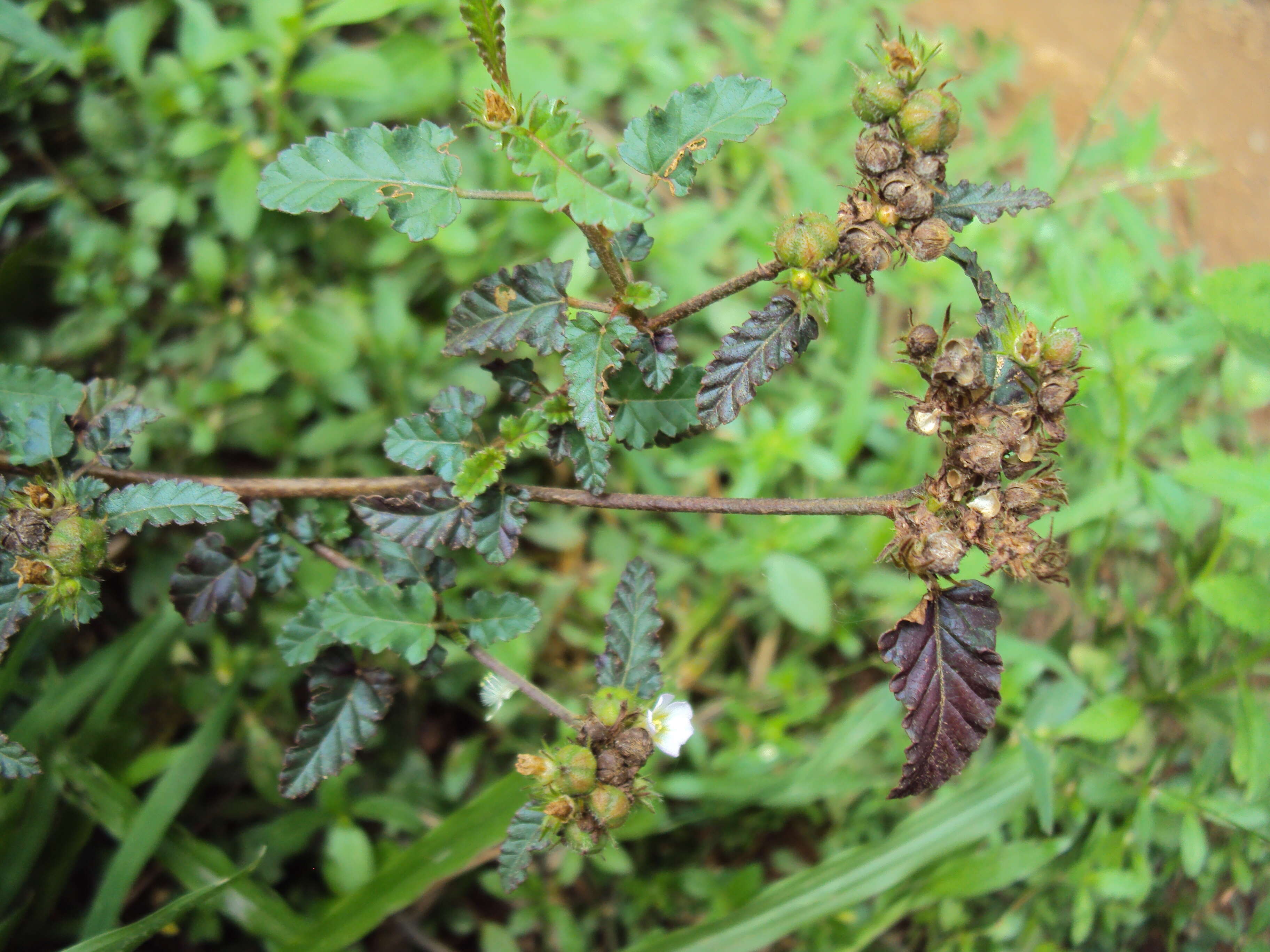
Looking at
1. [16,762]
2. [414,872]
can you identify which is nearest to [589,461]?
[16,762]

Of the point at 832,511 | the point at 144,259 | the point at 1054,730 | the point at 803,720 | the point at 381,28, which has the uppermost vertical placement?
the point at 381,28

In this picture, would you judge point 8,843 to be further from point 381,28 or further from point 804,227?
point 381,28

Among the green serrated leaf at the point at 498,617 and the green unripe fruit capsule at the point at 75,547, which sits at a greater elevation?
the green unripe fruit capsule at the point at 75,547

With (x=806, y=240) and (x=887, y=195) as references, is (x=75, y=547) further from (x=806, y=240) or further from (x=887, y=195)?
(x=887, y=195)

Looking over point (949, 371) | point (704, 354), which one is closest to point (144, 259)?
point (704, 354)

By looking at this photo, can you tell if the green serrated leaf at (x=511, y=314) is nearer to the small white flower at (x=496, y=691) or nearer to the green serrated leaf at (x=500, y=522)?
the green serrated leaf at (x=500, y=522)

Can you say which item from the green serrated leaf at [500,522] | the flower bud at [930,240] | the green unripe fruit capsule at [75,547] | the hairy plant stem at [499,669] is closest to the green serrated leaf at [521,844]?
the hairy plant stem at [499,669]
